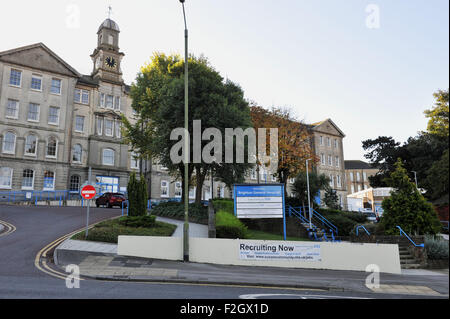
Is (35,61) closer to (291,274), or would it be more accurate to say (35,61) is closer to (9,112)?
(9,112)

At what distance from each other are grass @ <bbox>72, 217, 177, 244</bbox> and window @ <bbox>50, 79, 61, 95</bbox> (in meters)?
28.7

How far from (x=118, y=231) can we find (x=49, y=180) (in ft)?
86.8

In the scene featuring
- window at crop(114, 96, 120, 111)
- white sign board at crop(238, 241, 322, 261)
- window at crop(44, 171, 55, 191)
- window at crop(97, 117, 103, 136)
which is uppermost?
window at crop(114, 96, 120, 111)

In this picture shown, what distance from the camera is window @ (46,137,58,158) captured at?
3941 centimetres

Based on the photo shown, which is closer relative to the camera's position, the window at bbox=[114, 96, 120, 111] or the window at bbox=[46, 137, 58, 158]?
the window at bbox=[46, 137, 58, 158]

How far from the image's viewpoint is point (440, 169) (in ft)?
A: 102

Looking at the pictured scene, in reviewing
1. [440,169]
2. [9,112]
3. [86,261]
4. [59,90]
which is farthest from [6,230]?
[440,169]

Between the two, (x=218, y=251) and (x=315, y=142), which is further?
(x=315, y=142)

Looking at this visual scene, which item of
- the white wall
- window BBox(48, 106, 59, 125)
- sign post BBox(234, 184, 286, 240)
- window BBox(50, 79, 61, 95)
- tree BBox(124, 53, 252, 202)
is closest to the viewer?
the white wall

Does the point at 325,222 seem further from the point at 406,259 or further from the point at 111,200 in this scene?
the point at 111,200

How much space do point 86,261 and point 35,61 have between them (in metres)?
36.0

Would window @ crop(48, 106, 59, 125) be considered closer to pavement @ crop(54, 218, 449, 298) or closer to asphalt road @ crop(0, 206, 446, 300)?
asphalt road @ crop(0, 206, 446, 300)

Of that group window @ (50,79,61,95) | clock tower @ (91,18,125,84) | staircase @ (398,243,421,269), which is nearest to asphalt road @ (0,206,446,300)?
staircase @ (398,243,421,269)

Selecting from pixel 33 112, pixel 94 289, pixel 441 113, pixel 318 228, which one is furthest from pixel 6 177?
pixel 441 113
